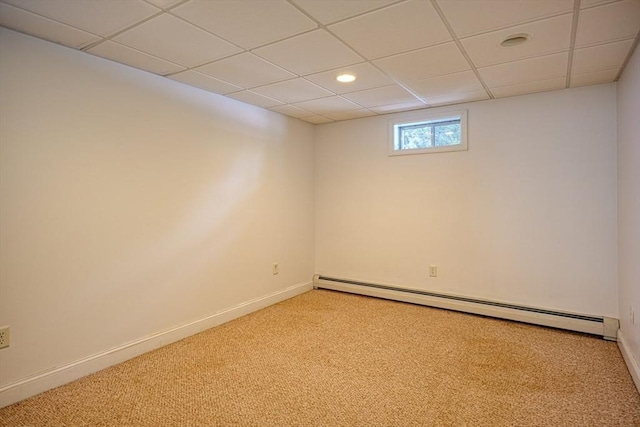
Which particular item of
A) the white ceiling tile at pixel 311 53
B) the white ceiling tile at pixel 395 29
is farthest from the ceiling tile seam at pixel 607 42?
the white ceiling tile at pixel 311 53

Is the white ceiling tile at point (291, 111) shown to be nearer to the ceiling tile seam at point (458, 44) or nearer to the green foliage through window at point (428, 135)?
the green foliage through window at point (428, 135)

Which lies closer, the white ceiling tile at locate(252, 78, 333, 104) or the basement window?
the white ceiling tile at locate(252, 78, 333, 104)

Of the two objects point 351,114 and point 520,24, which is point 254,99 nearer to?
point 351,114

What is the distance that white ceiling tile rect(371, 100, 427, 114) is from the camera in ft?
12.1

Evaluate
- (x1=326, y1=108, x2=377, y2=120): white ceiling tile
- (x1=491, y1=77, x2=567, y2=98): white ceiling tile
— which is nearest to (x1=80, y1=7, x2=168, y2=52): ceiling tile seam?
(x1=326, y1=108, x2=377, y2=120): white ceiling tile

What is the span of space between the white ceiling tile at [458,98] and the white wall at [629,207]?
3.41 ft

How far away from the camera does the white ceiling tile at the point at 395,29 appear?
6.15 feet

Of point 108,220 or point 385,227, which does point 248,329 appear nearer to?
point 108,220

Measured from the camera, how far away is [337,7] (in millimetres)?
1821

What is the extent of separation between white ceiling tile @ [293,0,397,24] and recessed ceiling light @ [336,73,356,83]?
2.93 ft

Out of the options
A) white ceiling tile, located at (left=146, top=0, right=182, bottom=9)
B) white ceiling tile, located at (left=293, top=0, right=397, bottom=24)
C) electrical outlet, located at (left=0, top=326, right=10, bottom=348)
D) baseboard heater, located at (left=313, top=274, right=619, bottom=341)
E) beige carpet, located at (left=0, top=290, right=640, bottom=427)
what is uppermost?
white ceiling tile, located at (left=293, top=0, right=397, bottom=24)

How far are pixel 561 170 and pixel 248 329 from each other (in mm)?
3256

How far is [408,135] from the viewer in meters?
4.18

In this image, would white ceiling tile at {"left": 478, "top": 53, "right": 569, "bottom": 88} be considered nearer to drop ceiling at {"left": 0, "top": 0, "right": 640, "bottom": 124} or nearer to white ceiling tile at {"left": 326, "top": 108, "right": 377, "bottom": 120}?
drop ceiling at {"left": 0, "top": 0, "right": 640, "bottom": 124}
